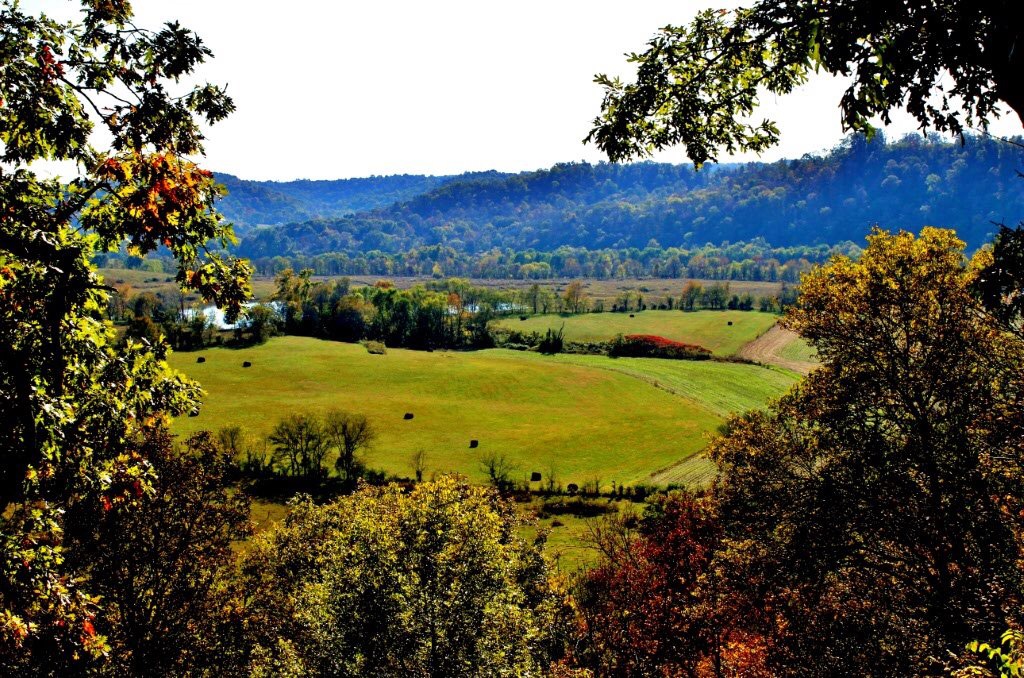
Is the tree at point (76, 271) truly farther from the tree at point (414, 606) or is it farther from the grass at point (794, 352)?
the grass at point (794, 352)

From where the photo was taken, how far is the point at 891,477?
1739cm

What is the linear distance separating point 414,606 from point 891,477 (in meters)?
16.5

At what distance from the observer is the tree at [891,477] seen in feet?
52.3

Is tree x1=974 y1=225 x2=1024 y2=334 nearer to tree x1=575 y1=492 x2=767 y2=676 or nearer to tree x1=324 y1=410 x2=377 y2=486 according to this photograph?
tree x1=575 y1=492 x2=767 y2=676

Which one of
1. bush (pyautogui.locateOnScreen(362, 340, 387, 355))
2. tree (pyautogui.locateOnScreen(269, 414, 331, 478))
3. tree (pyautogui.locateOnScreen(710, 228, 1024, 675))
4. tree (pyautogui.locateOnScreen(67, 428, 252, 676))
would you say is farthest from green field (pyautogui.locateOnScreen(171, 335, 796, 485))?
tree (pyautogui.locateOnScreen(710, 228, 1024, 675))

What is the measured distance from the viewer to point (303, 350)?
14050cm

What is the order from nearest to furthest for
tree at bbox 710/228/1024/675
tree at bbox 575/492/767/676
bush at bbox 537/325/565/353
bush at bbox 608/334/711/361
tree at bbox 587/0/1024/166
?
tree at bbox 587/0/1024/166 < tree at bbox 710/228/1024/675 < tree at bbox 575/492/767/676 < bush at bbox 608/334/711/361 < bush at bbox 537/325/565/353

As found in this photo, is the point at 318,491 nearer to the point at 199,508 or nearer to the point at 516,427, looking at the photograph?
the point at 516,427

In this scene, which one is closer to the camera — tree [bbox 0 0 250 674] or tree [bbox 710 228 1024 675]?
tree [bbox 0 0 250 674]

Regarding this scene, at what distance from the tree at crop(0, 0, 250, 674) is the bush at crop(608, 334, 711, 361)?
149451 millimetres

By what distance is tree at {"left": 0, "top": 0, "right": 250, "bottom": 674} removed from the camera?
8055mm

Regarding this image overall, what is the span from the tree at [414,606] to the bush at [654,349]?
130 metres

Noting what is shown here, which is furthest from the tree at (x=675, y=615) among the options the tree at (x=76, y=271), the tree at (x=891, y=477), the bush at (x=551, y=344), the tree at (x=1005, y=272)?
the bush at (x=551, y=344)

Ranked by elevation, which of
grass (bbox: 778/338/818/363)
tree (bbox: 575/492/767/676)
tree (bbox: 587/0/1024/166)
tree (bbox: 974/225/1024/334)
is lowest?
tree (bbox: 575/492/767/676)
